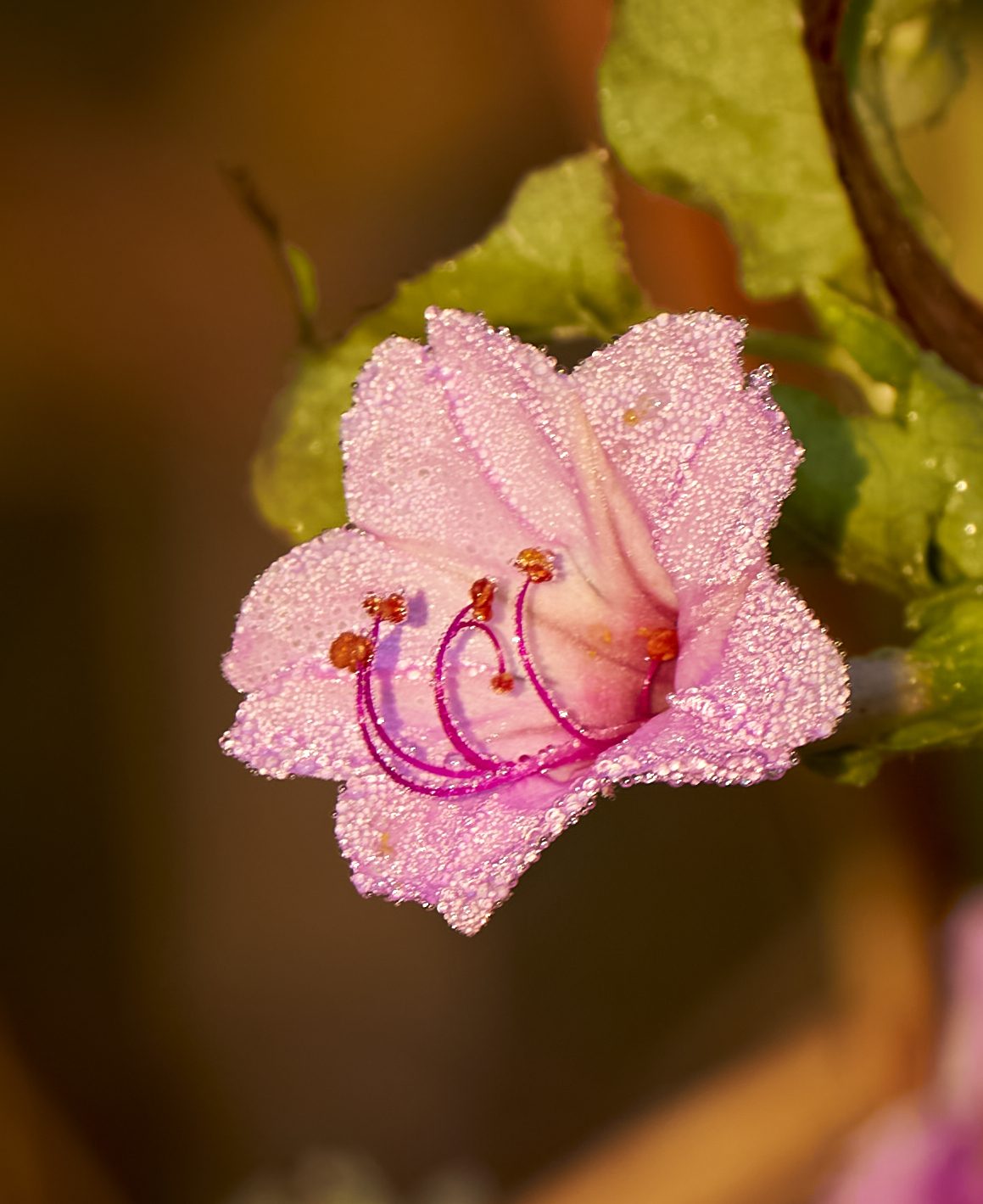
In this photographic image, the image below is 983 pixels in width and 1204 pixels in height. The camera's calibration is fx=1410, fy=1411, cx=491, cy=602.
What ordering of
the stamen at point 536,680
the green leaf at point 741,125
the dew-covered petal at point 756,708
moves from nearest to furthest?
the dew-covered petal at point 756,708
the stamen at point 536,680
the green leaf at point 741,125

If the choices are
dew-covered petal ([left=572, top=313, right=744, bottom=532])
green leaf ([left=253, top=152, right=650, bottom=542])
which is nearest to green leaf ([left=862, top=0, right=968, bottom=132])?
green leaf ([left=253, top=152, right=650, bottom=542])

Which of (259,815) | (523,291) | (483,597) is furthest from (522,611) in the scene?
(259,815)

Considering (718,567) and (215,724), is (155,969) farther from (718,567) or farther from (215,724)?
(718,567)

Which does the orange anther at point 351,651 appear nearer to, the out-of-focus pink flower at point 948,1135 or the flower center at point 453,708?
the flower center at point 453,708

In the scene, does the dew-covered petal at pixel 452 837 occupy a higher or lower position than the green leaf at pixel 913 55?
lower

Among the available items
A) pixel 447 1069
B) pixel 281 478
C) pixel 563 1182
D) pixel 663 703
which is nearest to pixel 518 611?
pixel 663 703

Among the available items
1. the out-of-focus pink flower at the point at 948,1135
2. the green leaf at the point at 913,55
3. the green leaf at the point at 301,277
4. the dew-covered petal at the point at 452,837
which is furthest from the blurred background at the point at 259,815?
the dew-covered petal at the point at 452,837

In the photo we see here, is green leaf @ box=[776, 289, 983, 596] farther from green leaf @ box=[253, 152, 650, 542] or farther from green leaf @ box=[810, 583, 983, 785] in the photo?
green leaf @ box=[253, 152, 650, 542]
